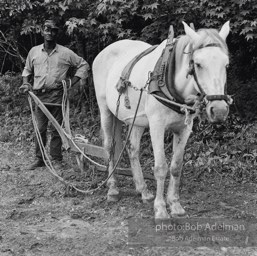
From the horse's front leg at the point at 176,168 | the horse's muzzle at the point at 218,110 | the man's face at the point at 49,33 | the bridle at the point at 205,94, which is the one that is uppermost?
the man's face at the point at 49,33

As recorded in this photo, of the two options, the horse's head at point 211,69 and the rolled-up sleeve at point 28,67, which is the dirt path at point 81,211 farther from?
the rolled-up sleeve at point 28,67

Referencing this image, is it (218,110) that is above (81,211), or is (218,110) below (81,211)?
above

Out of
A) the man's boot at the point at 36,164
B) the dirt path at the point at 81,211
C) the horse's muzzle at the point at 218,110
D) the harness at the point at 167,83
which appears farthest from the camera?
the man's boot at the point at 36,164

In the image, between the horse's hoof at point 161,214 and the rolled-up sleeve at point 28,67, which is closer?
the horse's hoof at point 161,214

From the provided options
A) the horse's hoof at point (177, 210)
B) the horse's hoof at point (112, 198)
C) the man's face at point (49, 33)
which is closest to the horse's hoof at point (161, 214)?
the horse's hoof at point (177, 210)

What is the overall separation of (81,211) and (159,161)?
110 centimetres

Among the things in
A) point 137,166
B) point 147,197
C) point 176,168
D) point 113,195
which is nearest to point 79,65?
point 137,166

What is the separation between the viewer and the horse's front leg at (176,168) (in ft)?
14.8

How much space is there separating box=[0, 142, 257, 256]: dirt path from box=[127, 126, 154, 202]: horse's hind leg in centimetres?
14

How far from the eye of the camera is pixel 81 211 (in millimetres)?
4785

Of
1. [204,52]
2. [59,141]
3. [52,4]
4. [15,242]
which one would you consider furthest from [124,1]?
[15,242]

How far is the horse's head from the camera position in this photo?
3373mm

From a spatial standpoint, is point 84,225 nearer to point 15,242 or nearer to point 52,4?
point 15,242

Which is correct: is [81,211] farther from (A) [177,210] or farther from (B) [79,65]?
(B) [79,65]
